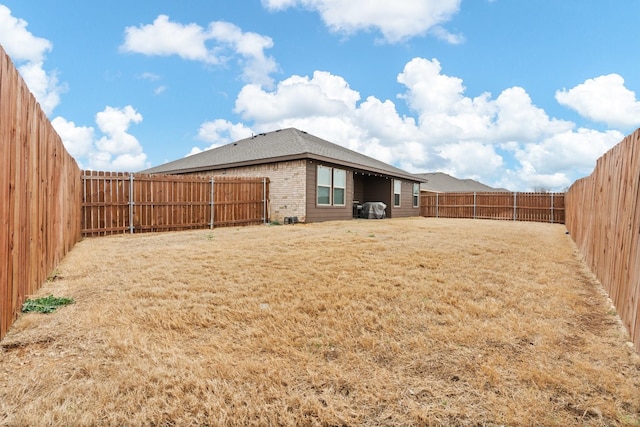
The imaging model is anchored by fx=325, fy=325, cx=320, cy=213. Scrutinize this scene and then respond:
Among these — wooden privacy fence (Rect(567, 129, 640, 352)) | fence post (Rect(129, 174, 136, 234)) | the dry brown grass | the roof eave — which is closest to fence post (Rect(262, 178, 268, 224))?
the roof eave

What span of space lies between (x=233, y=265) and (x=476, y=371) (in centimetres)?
372

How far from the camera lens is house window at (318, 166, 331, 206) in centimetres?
1284

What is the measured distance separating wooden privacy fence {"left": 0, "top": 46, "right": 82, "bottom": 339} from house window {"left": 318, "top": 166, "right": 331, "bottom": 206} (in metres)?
8.69

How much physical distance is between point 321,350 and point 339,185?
1161 cm

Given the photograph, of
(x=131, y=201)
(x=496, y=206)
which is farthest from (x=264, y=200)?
(x=496, y=206)

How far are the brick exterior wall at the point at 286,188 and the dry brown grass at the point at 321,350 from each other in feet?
24.6

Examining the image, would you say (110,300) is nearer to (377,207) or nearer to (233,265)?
(233,265)

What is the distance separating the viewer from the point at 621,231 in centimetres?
361

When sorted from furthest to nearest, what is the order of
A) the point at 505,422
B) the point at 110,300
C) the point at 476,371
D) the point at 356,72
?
the point at 356,72
the point at 110,300
the point at 476,371
the point at 505,422

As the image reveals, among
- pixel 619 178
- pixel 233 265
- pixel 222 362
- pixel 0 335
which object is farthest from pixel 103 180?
pixel 619 178

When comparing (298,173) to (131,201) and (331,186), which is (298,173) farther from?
(131,201)

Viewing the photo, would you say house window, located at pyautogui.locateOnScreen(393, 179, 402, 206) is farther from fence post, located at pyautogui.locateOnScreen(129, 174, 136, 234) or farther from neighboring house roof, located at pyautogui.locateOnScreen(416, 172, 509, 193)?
neighboring house roof, located at pyautogui.locateOnScreen(416, 172, 509, 193)

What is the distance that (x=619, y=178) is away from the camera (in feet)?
12.9

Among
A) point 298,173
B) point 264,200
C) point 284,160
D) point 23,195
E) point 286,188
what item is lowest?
point 23,195
